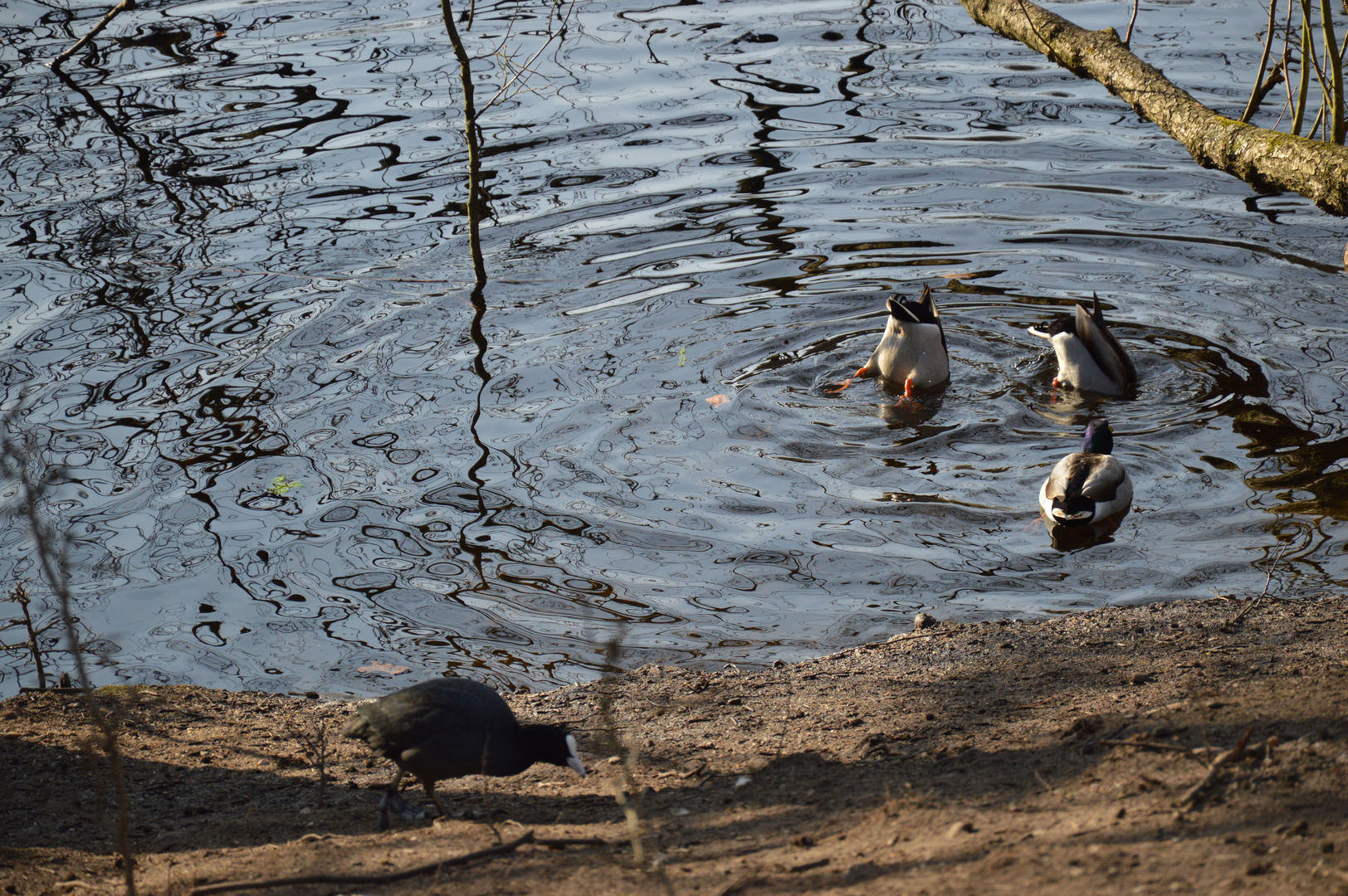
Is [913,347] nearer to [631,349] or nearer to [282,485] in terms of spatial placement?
[631,349]

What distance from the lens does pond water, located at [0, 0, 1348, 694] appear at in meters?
6.61

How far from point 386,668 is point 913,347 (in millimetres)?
4635

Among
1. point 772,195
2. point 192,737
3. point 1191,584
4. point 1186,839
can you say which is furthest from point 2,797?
point 772,195

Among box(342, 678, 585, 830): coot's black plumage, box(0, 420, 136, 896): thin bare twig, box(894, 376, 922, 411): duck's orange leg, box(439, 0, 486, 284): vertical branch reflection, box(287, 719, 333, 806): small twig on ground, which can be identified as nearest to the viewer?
box(0, 420, 136, 896): thin bare twig

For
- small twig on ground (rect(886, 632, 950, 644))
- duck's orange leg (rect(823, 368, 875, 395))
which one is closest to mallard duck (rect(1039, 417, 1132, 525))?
small twig on ground (rect(886, 632, 950, 644))

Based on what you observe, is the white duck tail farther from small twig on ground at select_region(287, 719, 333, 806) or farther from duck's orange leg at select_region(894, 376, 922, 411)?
small twig on ground at select_region(287, 719, 333, 806)

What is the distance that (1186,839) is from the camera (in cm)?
314

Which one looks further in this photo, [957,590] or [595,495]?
[595,495]

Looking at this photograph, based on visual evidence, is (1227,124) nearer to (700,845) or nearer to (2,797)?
(700,845)

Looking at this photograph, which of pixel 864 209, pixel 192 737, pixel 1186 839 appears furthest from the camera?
pixel 864 209

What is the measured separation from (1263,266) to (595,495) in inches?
255

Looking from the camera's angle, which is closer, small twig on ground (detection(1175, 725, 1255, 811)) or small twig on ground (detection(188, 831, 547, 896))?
Result: small twig on ground (detection(1175, 725, 1255, 811))

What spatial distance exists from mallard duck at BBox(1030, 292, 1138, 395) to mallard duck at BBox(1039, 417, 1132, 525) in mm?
1389

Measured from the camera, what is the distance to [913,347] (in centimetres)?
870
